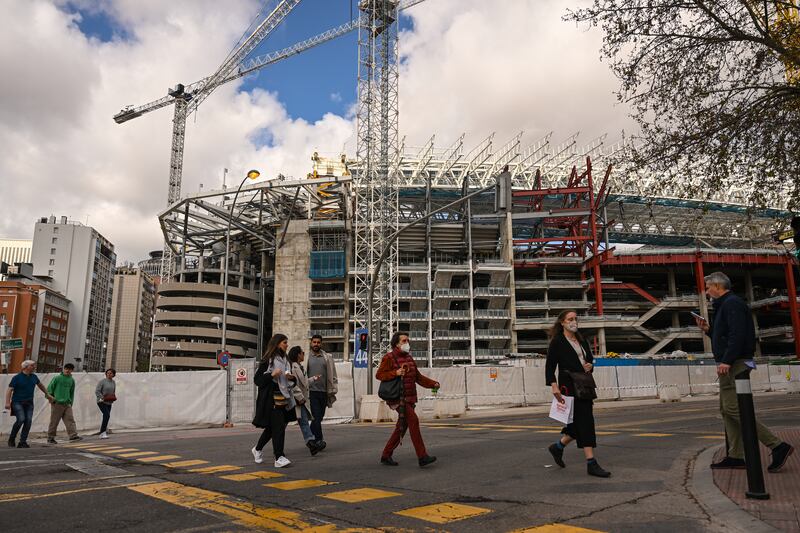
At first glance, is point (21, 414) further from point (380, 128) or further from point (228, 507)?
point (380, 128)

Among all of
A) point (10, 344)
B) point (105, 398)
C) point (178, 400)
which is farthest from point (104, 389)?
point (10, 344)

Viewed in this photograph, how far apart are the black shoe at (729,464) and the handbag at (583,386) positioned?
1.35 m

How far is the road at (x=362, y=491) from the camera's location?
429cm

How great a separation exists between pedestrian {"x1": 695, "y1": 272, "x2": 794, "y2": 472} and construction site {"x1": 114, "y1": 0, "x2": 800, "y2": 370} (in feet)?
195

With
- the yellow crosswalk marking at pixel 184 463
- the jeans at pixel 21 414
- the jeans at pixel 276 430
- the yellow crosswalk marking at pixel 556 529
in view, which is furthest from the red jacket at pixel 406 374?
the jeans at pixel 21 414

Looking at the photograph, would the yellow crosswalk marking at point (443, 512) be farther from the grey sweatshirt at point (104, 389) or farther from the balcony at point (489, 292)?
the balcony at point (489, 292)

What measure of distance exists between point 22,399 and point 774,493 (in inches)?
523

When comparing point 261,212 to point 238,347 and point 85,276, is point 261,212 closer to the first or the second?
point 238,347

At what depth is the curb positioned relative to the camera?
377 cm

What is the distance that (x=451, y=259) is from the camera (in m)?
79.2

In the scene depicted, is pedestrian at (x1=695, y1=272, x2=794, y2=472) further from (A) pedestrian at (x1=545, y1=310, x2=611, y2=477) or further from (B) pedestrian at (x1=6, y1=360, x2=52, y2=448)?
(B) pedestrian at (x1=6, y1=360, x2=52, y2=448)

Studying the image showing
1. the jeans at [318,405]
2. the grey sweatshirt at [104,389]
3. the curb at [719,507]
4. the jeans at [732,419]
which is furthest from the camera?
the grey sweatshirt at [104,389]

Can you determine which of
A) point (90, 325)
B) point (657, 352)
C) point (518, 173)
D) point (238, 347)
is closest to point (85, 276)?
point (90, 325)

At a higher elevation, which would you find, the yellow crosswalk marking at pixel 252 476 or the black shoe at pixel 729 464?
the black shoe at pixel 729 464
